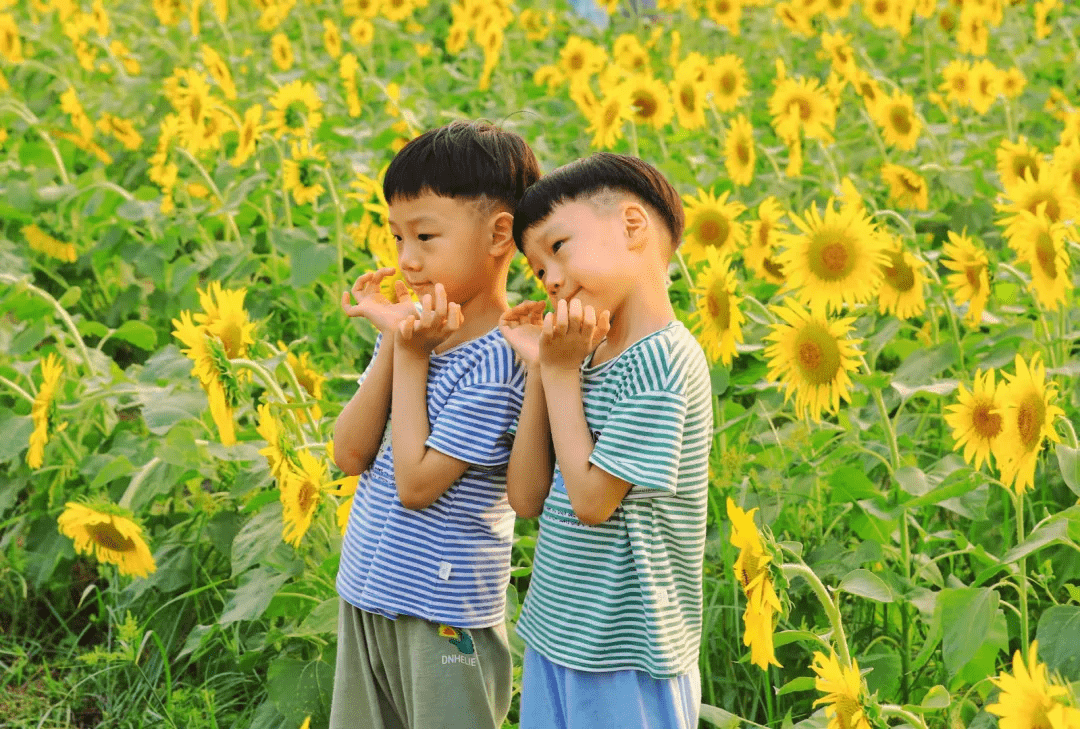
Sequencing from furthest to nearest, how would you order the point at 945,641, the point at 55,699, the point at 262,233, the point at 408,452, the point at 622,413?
the point at 262,233 → the point at 55,699 → the point at 945,641 → the point at 408,452 → the point at 622,413

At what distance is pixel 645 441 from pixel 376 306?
0.40 meters

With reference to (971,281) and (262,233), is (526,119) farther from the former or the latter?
(971,281)

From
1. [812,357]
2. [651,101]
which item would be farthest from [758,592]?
[651,101]

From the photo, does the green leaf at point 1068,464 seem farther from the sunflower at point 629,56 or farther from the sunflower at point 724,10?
the sunflower at point 724,10

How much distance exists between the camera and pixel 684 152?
3.94 m

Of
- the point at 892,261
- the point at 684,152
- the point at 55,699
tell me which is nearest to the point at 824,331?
the point at 892,261

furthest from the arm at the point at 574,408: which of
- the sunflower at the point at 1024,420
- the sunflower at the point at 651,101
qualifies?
→ the sunflower at the point at 651,101

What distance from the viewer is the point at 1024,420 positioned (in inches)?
70.1

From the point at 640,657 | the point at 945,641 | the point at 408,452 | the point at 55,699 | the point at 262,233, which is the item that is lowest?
the point at 55,699

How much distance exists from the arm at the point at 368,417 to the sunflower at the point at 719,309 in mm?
641

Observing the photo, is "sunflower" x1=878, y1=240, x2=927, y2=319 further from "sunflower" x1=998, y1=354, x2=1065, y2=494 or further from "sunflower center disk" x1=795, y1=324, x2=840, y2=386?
"sunflower" x1=998, y1=354, x2=1065, y2=494

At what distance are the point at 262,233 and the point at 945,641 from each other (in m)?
2.62

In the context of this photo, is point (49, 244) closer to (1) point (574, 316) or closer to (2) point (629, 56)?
(2) point (629, 56)

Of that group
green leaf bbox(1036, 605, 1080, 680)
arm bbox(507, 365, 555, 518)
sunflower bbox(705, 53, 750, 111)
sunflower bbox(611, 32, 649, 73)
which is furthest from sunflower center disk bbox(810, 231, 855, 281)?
sunflower bbox(611, 32, 649, 73)
